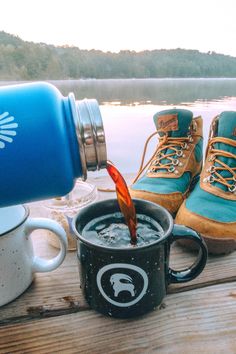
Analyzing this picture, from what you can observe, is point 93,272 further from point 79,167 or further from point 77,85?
point 77,85

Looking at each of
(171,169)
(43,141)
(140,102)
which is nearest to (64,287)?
(43,141)

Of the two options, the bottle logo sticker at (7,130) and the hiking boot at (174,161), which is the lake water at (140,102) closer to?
the hiking boot at (174,161)

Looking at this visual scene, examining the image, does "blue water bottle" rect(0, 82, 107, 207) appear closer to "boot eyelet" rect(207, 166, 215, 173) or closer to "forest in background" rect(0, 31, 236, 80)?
"boot eyelet" rect(207, 166, 215, 173)

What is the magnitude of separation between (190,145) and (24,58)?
49 centimetres

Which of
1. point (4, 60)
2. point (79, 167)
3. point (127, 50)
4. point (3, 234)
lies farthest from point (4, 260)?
point (127, 50)

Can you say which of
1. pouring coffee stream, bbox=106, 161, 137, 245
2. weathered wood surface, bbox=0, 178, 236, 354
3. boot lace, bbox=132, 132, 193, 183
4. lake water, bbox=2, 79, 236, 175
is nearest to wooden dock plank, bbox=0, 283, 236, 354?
weathered wood surface, bbox=0, 178, 236, 354

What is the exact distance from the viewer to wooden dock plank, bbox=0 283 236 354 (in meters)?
0.35

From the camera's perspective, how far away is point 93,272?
1.18 feet

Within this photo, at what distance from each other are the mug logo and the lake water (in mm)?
620

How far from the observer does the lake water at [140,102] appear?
3.44 feet

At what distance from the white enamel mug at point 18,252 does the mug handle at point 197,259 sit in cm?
13

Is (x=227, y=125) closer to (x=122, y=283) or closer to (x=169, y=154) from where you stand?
(x=169, y=154)

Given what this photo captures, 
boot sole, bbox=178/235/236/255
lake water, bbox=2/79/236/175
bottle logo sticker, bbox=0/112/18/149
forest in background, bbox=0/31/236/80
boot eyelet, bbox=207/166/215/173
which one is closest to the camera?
bottle logo sticker, bbox=0/112/18/149

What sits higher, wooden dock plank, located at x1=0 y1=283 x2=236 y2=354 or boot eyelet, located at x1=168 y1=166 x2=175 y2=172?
boot eyelet, located at x1=168 y1=166 x2=175 y2=172
